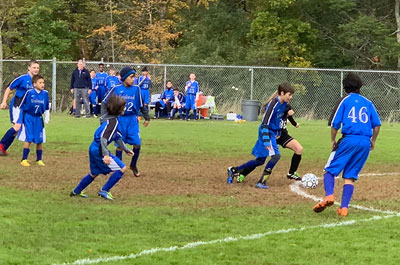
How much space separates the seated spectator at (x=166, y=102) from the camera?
91.6ft

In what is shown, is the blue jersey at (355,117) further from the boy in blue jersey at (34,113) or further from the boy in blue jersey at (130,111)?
the boy in blue jersey at (34,113)

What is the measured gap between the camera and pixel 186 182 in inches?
462

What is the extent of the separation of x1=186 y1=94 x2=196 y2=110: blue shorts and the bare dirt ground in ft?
42.4

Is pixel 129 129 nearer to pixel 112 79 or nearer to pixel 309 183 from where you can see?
pixel 309 183

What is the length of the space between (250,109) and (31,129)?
49.4ft

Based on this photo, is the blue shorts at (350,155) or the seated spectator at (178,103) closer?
the blue shorts at (350,155)

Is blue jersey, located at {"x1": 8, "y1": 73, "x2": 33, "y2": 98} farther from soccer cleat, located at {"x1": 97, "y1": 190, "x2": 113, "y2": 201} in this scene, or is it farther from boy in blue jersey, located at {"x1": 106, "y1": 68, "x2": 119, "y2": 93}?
boy in blue jersey, located at {"x1": 106, "y1": 68, "x2": 119, "y2": 93}

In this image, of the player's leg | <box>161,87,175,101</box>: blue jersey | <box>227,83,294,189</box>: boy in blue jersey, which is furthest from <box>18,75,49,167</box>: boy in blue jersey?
<box>161,87,175,101</box>: blue jersey

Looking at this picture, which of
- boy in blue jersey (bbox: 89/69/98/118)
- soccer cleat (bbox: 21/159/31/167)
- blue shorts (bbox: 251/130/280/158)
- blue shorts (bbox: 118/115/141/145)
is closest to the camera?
blue shorts (bbox: 251/130/280/158)

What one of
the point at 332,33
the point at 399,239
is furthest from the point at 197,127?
the point at 332,33

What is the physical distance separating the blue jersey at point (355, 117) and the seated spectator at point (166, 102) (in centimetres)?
1939

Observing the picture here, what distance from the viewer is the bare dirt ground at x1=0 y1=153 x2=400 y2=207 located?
10.0m

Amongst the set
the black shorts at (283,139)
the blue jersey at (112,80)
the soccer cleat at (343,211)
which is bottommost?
the soccer cleat at (343,211)

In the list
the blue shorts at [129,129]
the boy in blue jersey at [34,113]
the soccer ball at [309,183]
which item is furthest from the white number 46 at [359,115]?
the boy in blue jersey at [34,113]
